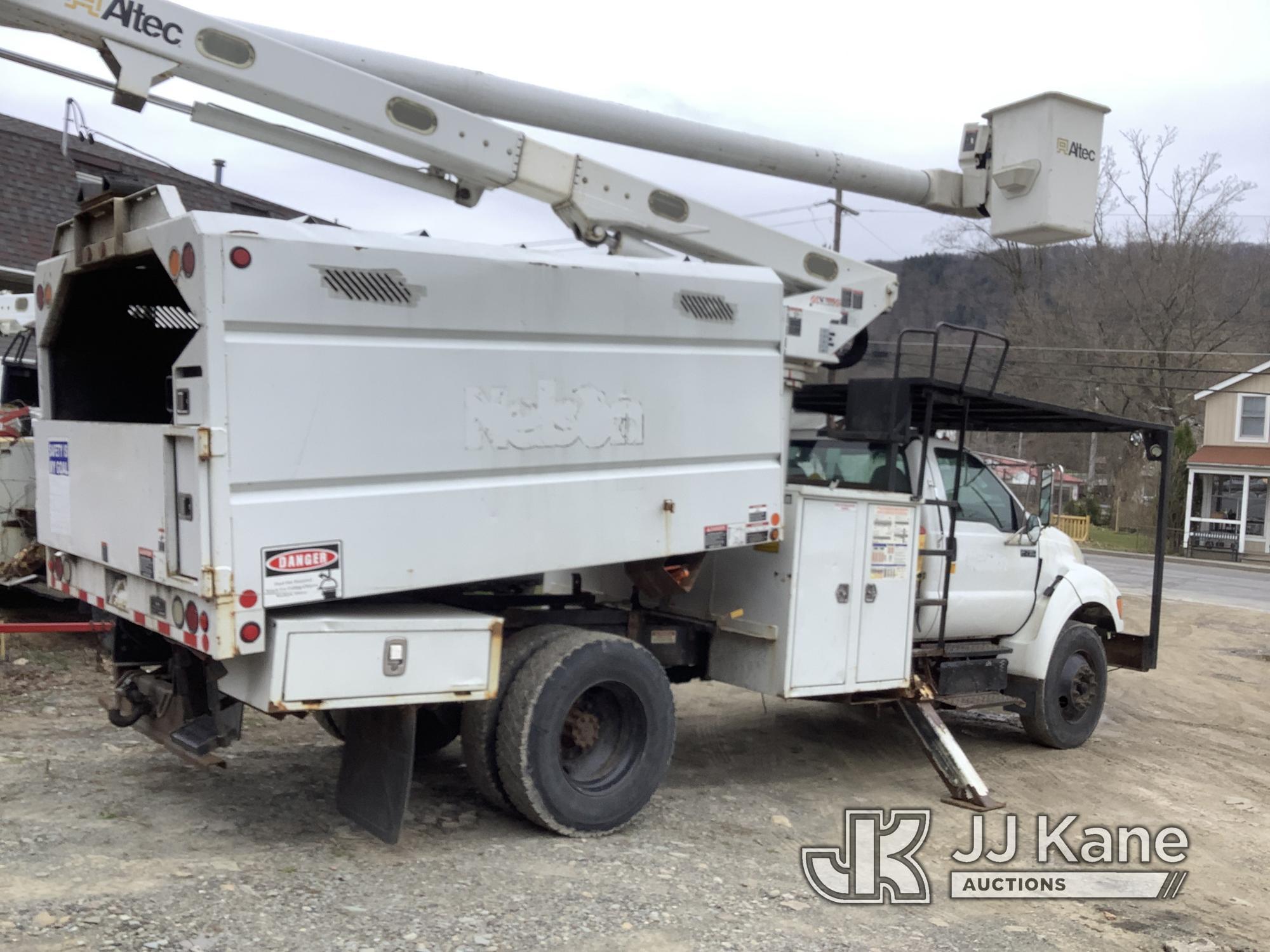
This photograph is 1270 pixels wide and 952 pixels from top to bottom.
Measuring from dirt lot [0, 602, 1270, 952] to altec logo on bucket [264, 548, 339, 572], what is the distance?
4.15 ft

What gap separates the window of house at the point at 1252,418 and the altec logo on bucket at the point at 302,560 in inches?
1505

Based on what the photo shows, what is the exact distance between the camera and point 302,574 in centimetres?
461

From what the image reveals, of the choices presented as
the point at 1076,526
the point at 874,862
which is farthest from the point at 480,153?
the point at 1076,526

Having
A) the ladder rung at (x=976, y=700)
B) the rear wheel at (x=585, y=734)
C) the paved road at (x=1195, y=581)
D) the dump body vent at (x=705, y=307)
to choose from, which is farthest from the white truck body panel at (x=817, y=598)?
the paved road at (x=1195, y=581)

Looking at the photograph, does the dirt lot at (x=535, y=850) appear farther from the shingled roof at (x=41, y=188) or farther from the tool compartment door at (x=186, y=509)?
the shingled roof at (x=41, y=188)

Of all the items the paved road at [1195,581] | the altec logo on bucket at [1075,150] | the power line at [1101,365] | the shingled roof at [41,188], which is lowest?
the paved road at [1195,581]

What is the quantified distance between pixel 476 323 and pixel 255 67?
148 centimetres

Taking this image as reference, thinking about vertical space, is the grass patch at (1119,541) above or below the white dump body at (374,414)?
below

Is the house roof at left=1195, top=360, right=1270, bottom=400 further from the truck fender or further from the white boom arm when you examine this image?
the white boom arm

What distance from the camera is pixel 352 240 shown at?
477 cm

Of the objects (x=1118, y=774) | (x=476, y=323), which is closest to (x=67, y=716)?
(x=476, y=323)

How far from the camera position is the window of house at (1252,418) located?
121ft

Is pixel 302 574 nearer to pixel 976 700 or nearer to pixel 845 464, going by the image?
pixel 845 464

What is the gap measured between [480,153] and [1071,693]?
566 cm
